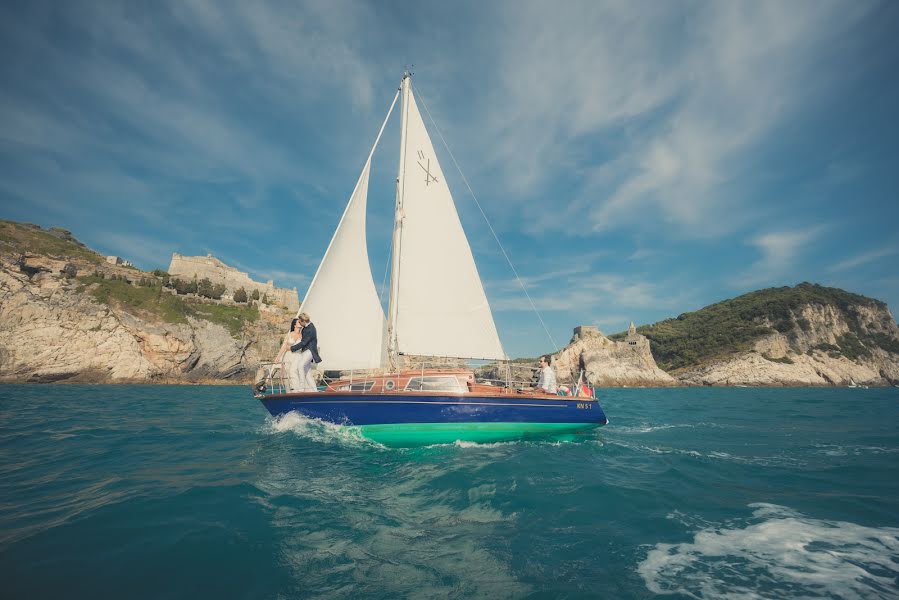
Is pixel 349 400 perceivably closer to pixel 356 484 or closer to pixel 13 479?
pixel 356 484

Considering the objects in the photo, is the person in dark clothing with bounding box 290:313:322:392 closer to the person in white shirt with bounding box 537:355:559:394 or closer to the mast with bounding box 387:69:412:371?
the mast with bounding box 387:69:412:371

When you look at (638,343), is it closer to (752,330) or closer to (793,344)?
(752,330)

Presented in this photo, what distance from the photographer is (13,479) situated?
6.18m

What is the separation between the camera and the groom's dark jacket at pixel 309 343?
10.9 metres

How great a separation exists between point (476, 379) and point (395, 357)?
9.99ft

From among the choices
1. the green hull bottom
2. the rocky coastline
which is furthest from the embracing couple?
the rocky coastline

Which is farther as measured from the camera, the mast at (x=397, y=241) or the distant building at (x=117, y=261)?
the distant building at (x=117, y=261)

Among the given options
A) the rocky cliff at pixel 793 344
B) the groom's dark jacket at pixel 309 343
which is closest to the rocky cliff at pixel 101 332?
the groom's dark jacket at pixel 309 343

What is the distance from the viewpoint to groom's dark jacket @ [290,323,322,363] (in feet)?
35.8

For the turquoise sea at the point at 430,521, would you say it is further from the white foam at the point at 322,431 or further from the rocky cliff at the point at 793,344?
the rocky cliff at the point at 793,344

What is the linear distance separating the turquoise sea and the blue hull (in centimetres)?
68

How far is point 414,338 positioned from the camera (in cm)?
1292

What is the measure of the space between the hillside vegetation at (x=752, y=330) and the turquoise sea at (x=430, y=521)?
351ft

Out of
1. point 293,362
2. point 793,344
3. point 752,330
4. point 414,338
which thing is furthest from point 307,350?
point 793,344
